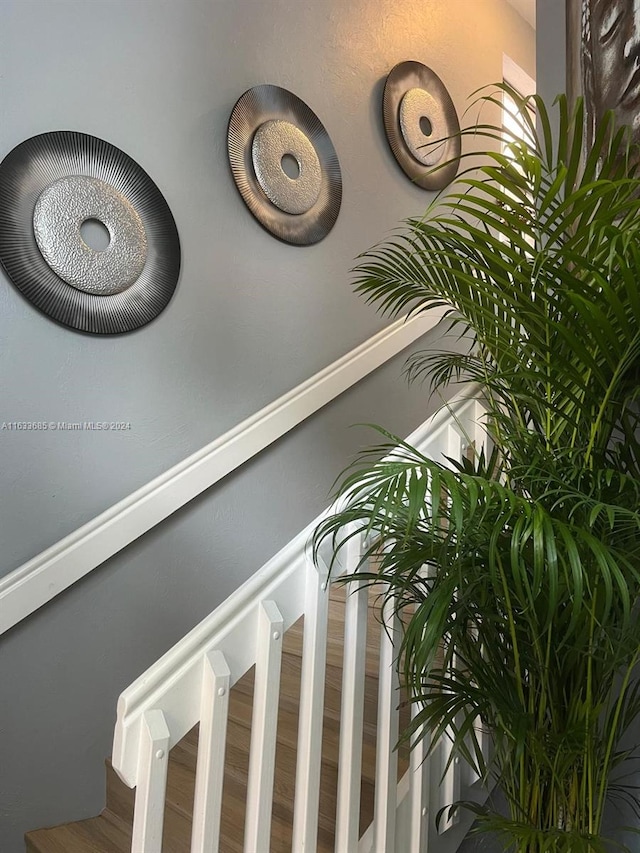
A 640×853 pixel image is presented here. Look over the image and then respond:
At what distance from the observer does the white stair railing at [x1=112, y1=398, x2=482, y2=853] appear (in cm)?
101

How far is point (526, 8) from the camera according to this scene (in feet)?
12.0

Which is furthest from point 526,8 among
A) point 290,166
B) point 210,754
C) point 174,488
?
point 210,754

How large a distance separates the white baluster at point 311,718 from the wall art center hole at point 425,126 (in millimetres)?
2380

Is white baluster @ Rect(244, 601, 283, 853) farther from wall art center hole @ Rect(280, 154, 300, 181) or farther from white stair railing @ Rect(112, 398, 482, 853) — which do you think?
wall art center hole @ Rect(280, 154, 300, 181)

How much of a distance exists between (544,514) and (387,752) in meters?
0.66

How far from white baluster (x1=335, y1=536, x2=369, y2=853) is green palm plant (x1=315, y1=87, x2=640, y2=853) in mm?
119

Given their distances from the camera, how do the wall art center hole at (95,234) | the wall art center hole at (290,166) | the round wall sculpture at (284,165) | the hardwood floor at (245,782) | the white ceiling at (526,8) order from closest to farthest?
the hardwood floor at (245,782) → the wall art center hole at (95,234) → the round wall sculpture at (284,165) → the wall art center hole at (290,166) → the white ceiling at (526,8)

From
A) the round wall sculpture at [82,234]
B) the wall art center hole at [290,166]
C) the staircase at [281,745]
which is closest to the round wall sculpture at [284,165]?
the wall art center hole at [290,166]

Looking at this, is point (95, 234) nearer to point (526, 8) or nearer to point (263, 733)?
point (263, 733)

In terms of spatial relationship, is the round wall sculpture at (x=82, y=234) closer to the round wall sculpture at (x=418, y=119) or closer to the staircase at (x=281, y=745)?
the staircase at (x=281, y=745)

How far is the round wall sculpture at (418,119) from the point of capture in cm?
291

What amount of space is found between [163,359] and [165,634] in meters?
0.83

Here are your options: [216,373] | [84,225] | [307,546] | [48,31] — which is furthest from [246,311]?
[307,546]

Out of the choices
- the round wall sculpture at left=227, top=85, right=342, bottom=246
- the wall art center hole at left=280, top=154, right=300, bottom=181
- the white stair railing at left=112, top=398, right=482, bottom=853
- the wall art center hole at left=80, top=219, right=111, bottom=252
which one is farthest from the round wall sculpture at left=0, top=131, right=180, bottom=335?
the white stair railing at left=112, top=398, right=482, bottom=853
